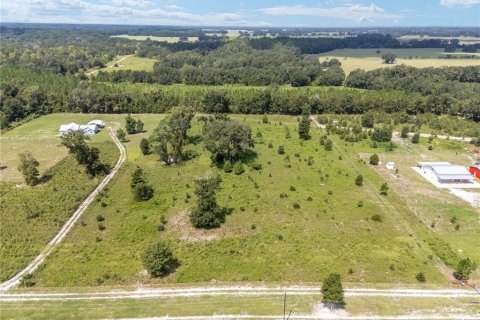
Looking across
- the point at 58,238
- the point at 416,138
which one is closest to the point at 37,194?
the point at 58,238

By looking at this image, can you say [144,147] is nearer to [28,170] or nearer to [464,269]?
[28,170]

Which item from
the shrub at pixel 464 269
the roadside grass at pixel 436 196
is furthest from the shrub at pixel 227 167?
the shrub at pixel 464 269

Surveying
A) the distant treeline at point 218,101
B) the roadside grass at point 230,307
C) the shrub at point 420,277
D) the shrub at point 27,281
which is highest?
the distant treeline at point 218,101

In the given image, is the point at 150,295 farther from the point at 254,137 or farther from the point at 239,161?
the point at 254,137

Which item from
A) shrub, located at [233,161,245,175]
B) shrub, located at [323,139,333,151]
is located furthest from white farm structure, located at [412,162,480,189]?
shrub, located at [233,161,245,175]

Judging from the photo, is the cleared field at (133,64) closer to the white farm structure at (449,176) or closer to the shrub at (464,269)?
the white farm structure at (449,176)

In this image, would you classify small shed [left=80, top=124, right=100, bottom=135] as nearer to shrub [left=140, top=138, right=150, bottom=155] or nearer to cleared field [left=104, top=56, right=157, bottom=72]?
shrub [left=140, top=138, right=150, bottom=155]

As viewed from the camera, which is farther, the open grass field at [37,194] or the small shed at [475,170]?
the small shed at [475,170]
